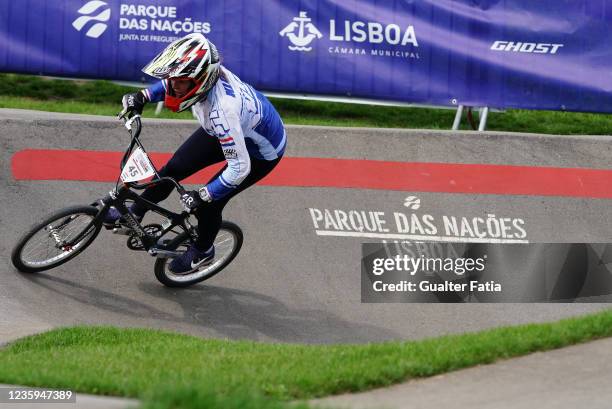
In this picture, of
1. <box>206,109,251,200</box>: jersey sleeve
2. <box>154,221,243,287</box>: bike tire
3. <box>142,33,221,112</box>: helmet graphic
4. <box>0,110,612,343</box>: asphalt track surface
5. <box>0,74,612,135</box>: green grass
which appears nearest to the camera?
<box>142,33,221,112</box>: helmet graphic

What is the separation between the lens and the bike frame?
8078mm

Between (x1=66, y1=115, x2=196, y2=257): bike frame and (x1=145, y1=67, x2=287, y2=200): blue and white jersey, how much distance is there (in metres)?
0.38

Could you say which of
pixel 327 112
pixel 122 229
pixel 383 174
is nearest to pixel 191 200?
pixel 122 229

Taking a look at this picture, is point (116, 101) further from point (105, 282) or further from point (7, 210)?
point (105, 282)

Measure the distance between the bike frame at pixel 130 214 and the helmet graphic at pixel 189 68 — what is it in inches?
21.3

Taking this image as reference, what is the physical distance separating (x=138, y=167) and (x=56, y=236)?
894 mm

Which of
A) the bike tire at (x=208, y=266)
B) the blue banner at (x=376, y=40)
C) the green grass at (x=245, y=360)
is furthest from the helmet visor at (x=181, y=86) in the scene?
the blue banner at (x=376, y=40)

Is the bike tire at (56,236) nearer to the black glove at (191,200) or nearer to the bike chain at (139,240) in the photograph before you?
the bike chain at (139,240)

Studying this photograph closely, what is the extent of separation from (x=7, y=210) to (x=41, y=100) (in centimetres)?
401

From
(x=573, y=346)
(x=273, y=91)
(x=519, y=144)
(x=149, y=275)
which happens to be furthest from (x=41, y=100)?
(x=573, y=346)

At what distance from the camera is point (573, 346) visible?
6.96 meters

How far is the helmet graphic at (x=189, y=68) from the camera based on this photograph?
7.67m

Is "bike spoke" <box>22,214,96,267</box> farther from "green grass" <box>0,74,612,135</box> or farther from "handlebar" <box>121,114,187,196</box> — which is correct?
"green grass" <box>0,74,612,135</box>

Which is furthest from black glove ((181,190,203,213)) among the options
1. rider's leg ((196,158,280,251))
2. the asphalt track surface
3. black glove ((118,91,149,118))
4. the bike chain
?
the asphalt track surface
